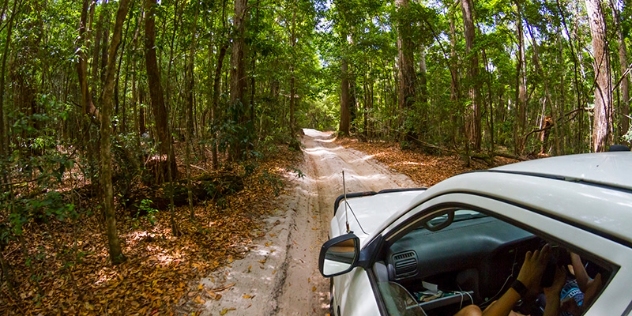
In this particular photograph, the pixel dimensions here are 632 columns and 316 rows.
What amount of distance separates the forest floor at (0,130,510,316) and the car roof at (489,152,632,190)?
2790 millimetres

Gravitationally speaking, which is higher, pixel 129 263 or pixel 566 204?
pixel 566 204

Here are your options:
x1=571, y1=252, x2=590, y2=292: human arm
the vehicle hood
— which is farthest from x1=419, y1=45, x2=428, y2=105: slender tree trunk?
x1=571, y1=252, x2=590, y2=292: human arm

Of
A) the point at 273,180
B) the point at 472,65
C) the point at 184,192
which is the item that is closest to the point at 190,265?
the point at 184,192

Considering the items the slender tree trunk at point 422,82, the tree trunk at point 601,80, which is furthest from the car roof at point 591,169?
the slender tree trunk at point 422,82

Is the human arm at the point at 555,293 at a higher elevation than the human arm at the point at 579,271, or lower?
lower

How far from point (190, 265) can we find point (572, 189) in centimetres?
433

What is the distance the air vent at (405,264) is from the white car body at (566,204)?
22 centimetres

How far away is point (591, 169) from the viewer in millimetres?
1137

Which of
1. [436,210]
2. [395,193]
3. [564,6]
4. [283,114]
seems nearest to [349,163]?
[283,114]

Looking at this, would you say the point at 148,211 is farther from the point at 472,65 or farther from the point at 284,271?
the point at 472,65

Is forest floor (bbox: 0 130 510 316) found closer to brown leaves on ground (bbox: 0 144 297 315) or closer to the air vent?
brown leaves on ground (bbox: 0 144 297 315)

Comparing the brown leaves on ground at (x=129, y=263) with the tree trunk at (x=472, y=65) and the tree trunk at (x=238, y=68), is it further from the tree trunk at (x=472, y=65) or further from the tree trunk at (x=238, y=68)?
the tree trunk at (x=472, y=65)

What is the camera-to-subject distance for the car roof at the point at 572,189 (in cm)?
81

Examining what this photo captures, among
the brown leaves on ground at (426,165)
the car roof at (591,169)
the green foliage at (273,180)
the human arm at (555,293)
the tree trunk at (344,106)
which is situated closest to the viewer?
the car roof at (591,169)
